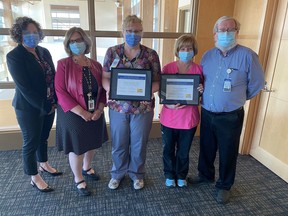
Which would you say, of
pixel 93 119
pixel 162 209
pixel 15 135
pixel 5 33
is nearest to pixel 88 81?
pixel 93 119

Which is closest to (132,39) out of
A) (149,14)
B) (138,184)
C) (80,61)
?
(80,61)

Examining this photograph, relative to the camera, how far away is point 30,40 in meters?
1.79

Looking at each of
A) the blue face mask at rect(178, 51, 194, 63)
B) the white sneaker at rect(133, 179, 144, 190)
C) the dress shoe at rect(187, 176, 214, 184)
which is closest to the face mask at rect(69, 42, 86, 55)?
the blue face mask at rect(178, 51, 194, 63)

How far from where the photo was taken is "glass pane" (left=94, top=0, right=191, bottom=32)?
2.84 m

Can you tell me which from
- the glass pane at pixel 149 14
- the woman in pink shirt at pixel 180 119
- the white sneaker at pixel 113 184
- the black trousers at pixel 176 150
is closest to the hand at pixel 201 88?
the woman in pink shirt at pixel 180 119

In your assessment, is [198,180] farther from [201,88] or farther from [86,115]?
[86,115]

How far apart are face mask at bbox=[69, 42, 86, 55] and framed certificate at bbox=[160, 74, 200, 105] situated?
67 centimetres

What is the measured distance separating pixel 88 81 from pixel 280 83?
6.31ft

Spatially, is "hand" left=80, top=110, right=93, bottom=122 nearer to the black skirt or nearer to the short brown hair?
the black skirt

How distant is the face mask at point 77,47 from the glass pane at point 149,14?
1163mm

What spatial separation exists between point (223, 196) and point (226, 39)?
135 cm

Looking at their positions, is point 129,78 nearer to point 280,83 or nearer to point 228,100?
point 228,100

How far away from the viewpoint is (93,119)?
1881 millimetres

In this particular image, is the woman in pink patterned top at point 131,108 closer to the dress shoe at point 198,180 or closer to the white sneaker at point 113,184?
the white sneaker at point 113,184
